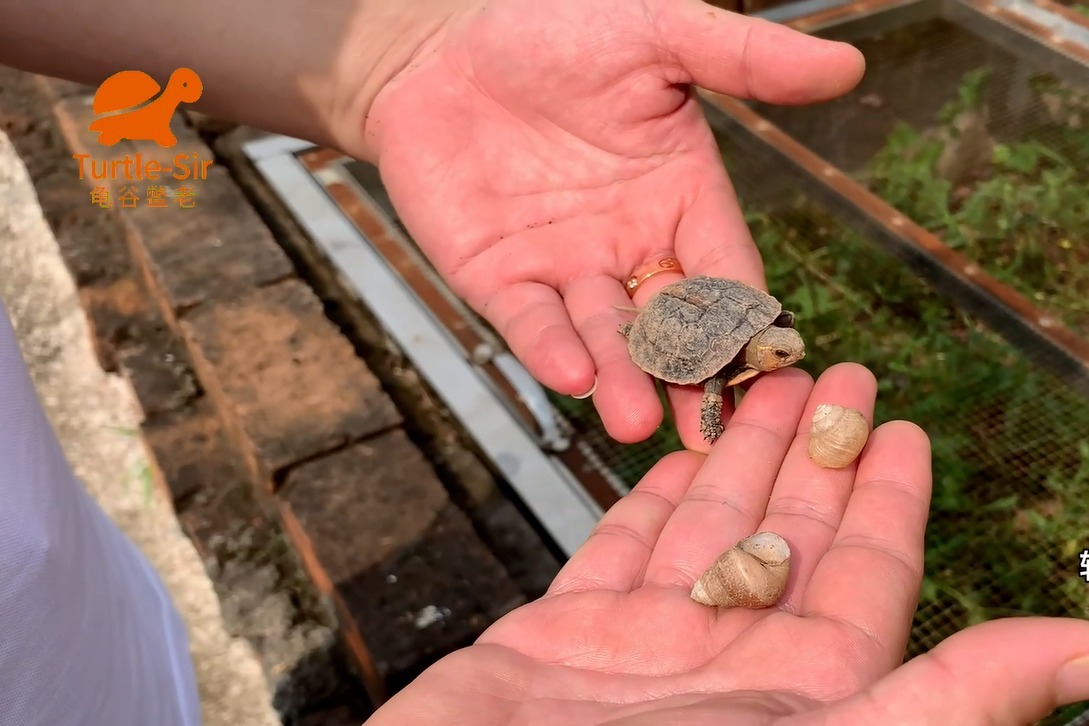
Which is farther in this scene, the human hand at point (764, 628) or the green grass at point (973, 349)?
the green grass at point (973, 349)

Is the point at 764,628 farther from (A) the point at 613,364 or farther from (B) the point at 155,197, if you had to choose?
(B) the point at 155,197

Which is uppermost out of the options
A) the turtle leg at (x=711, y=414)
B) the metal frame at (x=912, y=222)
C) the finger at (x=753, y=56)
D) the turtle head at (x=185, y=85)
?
the finger at (x=753, y=56)

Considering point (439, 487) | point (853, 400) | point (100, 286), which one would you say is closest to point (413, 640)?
point (439, 487)

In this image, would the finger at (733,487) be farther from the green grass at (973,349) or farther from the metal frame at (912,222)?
the metal frame at (912,222)

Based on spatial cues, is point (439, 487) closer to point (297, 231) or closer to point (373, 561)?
point (373, 561)

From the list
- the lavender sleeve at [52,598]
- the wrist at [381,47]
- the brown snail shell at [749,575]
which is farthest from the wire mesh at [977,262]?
the lavender sleeve at [52,598]

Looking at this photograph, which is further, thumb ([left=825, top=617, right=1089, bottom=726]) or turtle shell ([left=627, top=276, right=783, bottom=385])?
turtle shell ([left=627, top=276, right=783, bottom=385])

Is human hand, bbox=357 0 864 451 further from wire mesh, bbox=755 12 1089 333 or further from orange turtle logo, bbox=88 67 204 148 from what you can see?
wire mesh, bbox=755 12 1089 333

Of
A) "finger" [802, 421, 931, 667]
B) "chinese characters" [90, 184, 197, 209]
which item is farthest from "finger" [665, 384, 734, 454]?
"chinese characters" [90, 184, 197, 209]
